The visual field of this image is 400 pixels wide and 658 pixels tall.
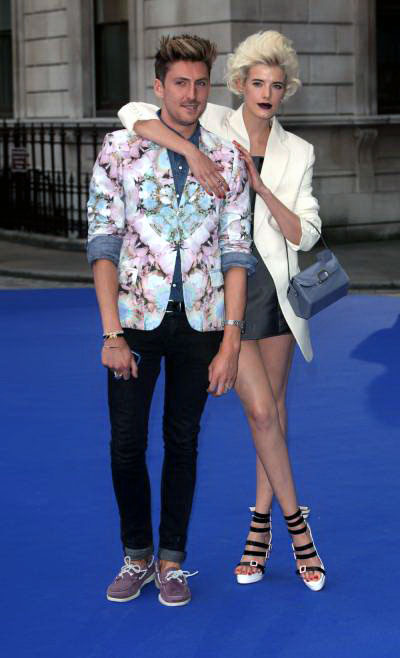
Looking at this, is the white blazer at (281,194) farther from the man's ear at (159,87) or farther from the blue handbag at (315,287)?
the man's ear at (159,87)

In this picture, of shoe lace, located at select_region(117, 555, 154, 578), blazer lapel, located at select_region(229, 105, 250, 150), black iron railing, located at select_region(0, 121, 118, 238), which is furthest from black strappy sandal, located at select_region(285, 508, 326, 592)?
black iron railing, located at select_region(0, 121, 118, 238)

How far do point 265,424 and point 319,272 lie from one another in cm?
62

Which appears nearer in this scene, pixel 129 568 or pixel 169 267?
pixel 169 267

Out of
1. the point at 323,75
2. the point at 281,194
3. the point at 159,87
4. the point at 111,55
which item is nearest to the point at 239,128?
the point at 281,194

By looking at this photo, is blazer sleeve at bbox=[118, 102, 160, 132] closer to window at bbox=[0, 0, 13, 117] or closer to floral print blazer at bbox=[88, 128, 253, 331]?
floral print blazer at bbox=[88, 128, 253, 331]

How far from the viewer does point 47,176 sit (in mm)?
21688

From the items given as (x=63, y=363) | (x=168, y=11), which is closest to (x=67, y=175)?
(x=168, y=11)

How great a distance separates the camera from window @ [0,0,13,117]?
24141 mm

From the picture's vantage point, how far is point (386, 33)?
20875 mm

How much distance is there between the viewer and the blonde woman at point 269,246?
520cm

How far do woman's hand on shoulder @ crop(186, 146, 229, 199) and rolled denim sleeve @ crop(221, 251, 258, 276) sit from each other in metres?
0.22

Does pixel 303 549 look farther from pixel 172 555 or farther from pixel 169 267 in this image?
pixel 169 267

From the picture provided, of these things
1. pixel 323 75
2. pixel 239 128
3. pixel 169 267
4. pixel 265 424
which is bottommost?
pixel 265 424

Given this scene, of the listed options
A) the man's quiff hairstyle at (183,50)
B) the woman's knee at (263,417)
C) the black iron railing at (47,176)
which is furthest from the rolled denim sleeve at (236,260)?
the black iron railing at (47,176)
